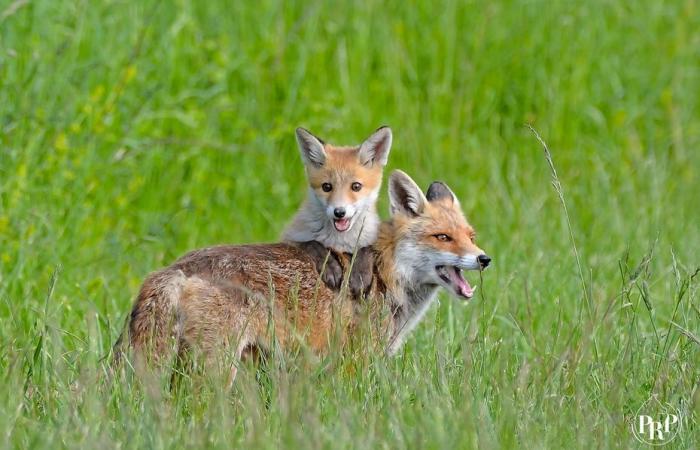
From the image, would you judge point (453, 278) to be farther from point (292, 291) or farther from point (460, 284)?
point (292, 291)

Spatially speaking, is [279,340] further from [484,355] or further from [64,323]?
[64,323]

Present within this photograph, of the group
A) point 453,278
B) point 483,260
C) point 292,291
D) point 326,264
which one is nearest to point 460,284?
point 453,278

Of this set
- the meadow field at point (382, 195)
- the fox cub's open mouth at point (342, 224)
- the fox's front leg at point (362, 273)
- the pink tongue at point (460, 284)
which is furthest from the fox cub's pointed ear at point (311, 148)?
the pink tongue at point (460, 284)

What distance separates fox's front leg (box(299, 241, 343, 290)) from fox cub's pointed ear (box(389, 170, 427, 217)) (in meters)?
0.48

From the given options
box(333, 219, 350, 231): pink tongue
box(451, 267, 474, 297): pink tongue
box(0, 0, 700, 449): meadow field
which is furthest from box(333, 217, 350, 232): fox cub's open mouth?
box(0, 0, 700, 449): meadow field

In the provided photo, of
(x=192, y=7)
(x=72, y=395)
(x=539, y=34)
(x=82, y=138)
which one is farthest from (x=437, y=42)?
(x=72, y=395)

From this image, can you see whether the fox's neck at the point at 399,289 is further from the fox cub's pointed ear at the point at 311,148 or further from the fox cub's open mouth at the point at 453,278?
the fox cub's pointed ear at the point at 311,148

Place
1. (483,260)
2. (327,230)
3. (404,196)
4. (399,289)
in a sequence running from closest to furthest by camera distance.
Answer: (483,260) < (399,289) < (404,196) < (327,230)

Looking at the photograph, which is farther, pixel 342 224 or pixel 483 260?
pixel 342 224

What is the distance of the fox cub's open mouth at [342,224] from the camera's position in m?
7.21

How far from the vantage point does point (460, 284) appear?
700cm

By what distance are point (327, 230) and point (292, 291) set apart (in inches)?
64.6

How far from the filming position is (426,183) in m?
10.7

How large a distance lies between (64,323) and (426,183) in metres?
4.21
